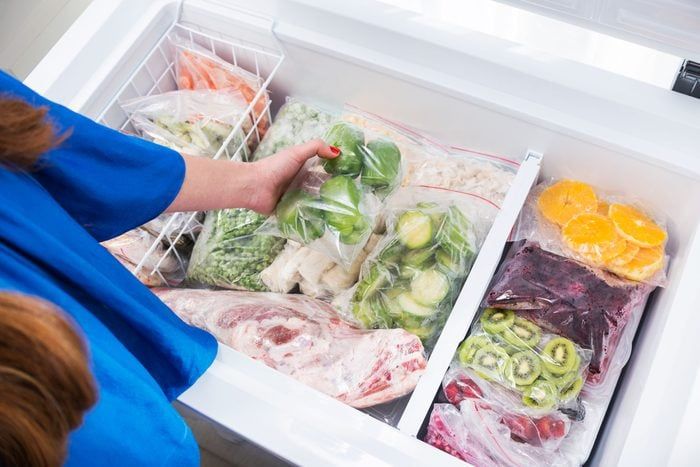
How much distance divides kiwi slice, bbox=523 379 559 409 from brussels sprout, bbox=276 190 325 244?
43 centimetres

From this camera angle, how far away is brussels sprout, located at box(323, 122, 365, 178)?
1.11 meters

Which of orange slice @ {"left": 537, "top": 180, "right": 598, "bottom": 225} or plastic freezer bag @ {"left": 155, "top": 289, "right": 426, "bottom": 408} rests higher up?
orange slice @ {"left": 537, "top": 180, "right": 598, "bottom": 225}

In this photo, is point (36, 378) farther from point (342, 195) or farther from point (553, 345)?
point (553, 345)

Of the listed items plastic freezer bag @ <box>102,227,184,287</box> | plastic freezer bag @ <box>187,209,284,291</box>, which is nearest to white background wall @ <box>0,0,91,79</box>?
plastic freezer bag @ <box>102,227,184,287</box>

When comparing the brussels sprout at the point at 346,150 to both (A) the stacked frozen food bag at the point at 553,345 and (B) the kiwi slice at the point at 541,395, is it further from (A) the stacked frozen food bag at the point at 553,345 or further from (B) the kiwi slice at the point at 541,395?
(B) the kiwi slice at the point at 541,395

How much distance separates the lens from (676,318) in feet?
3.01

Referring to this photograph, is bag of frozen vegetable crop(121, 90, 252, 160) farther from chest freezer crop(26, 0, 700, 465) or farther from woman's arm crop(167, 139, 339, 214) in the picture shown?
woman's arm crop(167, 139, 339, 214)

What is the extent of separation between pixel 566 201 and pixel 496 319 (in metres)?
0.27

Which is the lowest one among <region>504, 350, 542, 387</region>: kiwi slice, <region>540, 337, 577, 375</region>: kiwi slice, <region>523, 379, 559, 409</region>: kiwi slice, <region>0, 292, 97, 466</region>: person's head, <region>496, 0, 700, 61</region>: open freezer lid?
<region>0, 292, 97, 466</region>: person's head

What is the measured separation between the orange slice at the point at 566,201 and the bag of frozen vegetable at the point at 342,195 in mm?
281

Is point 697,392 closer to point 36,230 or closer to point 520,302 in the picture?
point 520,302

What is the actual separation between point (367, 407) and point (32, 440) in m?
0.67

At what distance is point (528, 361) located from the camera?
1.00 metres

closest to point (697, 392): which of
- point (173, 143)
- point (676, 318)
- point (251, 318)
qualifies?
point (676, 318)
